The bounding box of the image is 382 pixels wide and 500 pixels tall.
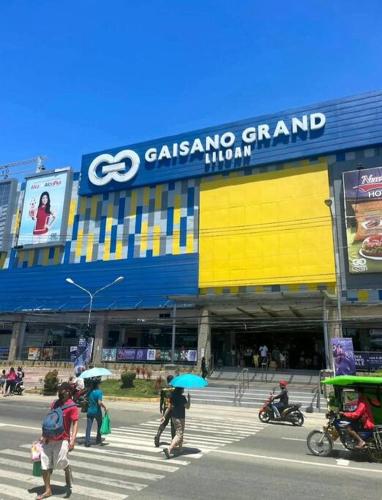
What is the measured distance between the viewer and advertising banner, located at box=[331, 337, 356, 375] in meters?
24.2

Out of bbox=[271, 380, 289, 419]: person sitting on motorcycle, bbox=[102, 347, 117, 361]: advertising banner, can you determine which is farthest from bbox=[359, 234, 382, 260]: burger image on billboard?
bbox=[102, 347, 117, 361]: advertising banner

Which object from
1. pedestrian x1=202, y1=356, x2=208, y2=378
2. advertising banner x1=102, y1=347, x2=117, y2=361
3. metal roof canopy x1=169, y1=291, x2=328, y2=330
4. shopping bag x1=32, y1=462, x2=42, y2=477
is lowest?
shopping bag x1=32, y1=462, x2=42, y2=477

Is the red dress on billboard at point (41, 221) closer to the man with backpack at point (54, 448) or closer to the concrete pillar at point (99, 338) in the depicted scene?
the concrete pillar at point (99, 338)

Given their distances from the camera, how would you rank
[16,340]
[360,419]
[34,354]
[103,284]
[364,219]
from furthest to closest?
[16,340] < [103,284] < [34,354] < [364,219] < [360,419]

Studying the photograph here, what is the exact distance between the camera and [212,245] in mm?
41875

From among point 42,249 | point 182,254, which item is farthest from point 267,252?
point 42,249

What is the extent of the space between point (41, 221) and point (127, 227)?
11.7 m

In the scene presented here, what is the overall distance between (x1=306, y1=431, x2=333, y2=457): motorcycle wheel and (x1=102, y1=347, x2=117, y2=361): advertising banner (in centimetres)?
2733

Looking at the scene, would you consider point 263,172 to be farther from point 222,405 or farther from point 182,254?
point 222,405

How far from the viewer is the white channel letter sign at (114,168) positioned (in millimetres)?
48594

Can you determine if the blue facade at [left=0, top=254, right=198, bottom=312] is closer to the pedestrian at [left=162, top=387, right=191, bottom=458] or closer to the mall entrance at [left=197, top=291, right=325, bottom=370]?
the mall entrance at [left=197, top=291, right=325, bottom=370]

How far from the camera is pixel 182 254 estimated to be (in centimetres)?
4309

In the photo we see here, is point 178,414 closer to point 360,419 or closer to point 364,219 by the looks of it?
point 360,419

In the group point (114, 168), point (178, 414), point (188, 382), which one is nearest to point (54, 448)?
point (188, 382)
